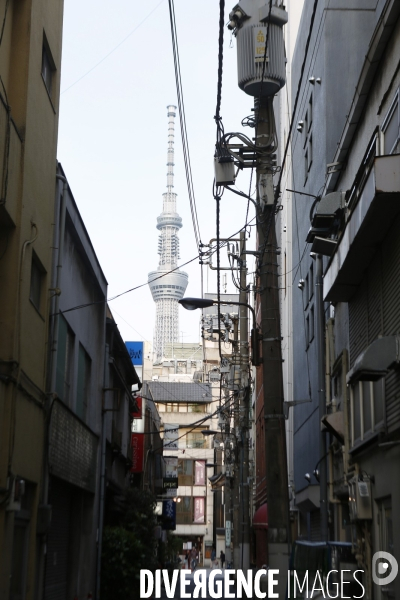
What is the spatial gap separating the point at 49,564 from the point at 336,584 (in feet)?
24.4

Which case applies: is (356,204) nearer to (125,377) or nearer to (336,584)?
(336,584)

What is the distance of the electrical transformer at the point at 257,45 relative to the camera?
14.6 m

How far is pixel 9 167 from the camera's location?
12805mm

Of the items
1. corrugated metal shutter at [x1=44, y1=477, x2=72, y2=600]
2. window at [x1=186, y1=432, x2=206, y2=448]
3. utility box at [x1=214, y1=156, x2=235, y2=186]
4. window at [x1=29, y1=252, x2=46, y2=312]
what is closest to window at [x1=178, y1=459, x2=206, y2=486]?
window at [x1=186, y1=432, x2=206, y2=448]

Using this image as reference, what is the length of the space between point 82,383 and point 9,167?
373 inches

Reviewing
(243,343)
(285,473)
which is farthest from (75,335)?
(243,343)

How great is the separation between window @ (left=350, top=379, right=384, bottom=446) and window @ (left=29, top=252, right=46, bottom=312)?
20.2 ft

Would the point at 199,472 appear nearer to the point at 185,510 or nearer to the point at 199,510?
the point at 199,510

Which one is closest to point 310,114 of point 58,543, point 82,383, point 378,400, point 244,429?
point 82,383

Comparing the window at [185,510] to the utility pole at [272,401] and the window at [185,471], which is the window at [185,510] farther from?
the utility pole at [272,401]

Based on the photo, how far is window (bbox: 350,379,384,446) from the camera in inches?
542

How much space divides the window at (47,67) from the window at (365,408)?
334 inches

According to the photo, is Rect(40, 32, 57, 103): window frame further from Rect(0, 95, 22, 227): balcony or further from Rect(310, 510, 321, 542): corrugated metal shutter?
Rect(310, 510, 321, 542): corrugated metal shutter

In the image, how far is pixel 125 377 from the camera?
3253 cm
